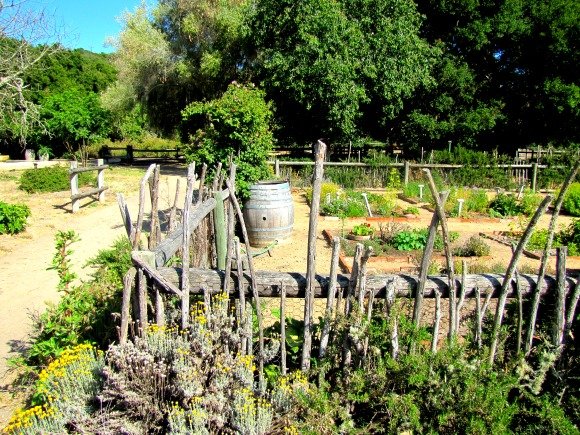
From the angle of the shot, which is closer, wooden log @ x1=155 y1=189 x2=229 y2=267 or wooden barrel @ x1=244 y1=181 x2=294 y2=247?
wooden log @ x1=155 y1=189 x2=229 y2=267

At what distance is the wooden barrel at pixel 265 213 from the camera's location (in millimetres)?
8648

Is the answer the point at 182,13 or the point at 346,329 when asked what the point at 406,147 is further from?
the point at 346,329

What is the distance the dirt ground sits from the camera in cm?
504

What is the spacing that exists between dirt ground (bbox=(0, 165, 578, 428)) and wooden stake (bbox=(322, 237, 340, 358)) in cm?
228

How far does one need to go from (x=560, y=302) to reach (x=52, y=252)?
319 inches

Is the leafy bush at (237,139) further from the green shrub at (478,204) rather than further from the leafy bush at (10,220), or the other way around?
the green shrub at (478,204)

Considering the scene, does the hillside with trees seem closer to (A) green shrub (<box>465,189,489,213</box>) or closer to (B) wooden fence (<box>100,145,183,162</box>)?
(B) wooden fence (<box>100,145,183,162</box>)

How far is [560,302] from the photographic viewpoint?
3.17m

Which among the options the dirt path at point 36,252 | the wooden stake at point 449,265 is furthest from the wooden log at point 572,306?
the dirt path at point 36,252

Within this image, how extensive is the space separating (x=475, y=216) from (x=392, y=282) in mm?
9199

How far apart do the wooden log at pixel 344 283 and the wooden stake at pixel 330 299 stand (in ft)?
0.41

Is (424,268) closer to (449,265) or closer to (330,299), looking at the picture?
(449,265)

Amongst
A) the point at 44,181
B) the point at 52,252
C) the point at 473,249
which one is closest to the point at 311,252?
the point at 473,249

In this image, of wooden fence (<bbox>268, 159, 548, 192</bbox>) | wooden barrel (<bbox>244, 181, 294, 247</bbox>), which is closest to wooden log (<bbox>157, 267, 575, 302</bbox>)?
wooden barrel (<bbox>244, 181, 294, 247</bbox>)
